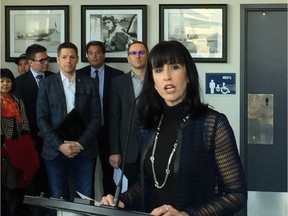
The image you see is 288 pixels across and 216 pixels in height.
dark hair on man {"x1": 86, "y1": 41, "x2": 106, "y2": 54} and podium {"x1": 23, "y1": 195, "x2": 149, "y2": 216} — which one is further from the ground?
dark hair on man {"x1": 86, "y1": 41, "x2": 106, "y2": 54}

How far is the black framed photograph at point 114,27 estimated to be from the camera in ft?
15.9

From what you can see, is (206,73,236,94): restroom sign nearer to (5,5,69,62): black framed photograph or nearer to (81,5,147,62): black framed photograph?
(81,5,147,62): black framed photograph

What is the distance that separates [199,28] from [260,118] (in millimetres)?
990

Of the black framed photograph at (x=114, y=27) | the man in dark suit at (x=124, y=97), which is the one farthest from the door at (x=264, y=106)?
the man in dark suit at (x=124, y=97)

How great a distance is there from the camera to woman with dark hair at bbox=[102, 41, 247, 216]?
158 centimetres

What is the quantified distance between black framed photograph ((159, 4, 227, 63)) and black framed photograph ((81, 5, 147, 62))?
0.68ft

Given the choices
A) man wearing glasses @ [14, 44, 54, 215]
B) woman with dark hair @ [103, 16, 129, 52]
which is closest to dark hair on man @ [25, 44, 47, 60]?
man wearing glasses @ [14, 44, 54, 215]

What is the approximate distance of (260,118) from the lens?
4918mm

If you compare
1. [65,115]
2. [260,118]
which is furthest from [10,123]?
[260,118]

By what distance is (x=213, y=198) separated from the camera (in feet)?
5.18

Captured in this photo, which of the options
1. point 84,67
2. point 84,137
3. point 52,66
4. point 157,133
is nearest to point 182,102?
point 157,133

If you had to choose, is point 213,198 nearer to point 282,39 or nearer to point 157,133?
point 157,133

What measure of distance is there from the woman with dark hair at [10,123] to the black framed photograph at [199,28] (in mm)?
1454

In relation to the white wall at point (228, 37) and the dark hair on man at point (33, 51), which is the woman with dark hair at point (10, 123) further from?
the white wall at point (228, 37)
